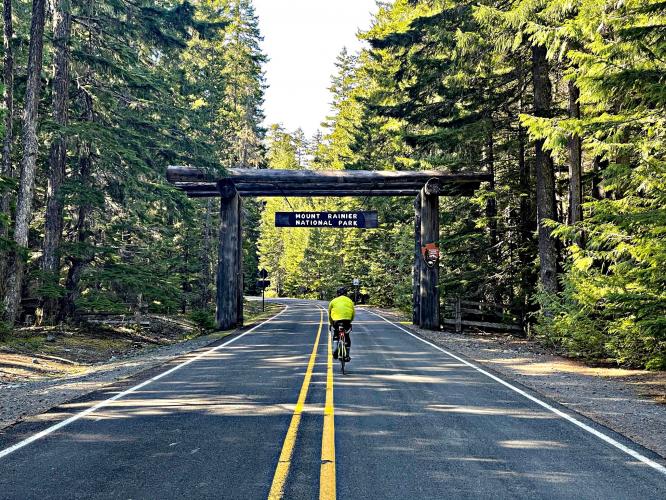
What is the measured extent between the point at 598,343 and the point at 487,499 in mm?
11470

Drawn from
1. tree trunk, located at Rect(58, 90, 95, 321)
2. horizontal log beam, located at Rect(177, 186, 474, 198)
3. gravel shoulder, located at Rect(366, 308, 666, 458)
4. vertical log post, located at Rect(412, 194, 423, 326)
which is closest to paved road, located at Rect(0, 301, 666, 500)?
gravel shoulder, located at Rect(366, 308, 666, 458)

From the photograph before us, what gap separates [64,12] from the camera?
1945cm

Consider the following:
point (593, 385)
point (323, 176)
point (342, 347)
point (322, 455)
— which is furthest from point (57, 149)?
point (593, 385)

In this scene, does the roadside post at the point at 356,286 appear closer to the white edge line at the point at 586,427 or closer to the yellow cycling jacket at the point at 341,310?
the yellow cycling jacket at the point at 341,310

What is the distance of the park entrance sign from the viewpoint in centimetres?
2355

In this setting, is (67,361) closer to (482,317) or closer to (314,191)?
(314,191)

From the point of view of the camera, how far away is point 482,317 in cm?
2662

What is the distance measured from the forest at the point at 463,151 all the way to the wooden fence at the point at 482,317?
2.17ft

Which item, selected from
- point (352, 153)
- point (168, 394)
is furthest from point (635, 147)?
point (352, 153)

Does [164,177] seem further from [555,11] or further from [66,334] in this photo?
[555,11]

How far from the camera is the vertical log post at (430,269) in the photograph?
2503 centimetres

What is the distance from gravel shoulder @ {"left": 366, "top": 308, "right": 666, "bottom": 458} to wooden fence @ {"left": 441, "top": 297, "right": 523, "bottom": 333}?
14.7 feet

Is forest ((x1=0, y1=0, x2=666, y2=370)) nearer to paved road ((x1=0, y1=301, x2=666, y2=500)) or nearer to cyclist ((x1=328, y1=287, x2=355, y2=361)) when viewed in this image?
paved road ((x1=0, y1=301, x2=666, y2=500))

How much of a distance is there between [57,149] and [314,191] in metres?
10.9
